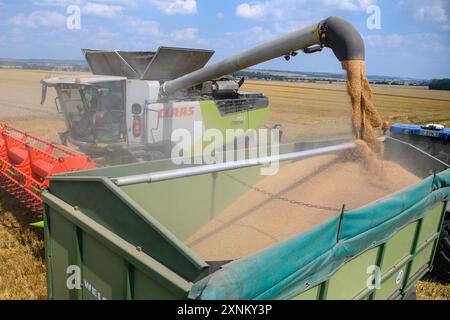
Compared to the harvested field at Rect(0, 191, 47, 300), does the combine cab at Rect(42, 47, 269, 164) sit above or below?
above

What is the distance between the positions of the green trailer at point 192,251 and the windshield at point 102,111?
3.15m

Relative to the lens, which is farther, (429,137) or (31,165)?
(429,137)

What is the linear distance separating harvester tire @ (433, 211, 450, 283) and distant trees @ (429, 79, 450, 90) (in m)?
52.8

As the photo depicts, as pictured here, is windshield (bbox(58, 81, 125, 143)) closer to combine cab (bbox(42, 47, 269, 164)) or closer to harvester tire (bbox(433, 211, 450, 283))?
combine cab (bbox(42, 47, 269, 164))

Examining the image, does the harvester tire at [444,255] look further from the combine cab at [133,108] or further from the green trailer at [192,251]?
the combine cab at [133,108]

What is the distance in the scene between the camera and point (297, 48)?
4.45 metres

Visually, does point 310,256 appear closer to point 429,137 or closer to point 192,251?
point 192,251

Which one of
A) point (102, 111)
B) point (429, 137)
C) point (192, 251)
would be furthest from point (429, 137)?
point (102, 111)

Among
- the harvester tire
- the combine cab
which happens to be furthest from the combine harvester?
the combine cab

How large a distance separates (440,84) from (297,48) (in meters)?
54.4

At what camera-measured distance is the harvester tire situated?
3.62 meters

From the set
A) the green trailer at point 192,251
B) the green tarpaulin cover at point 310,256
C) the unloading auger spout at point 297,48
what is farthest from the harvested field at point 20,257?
the unloading auger spout at point 297,48
